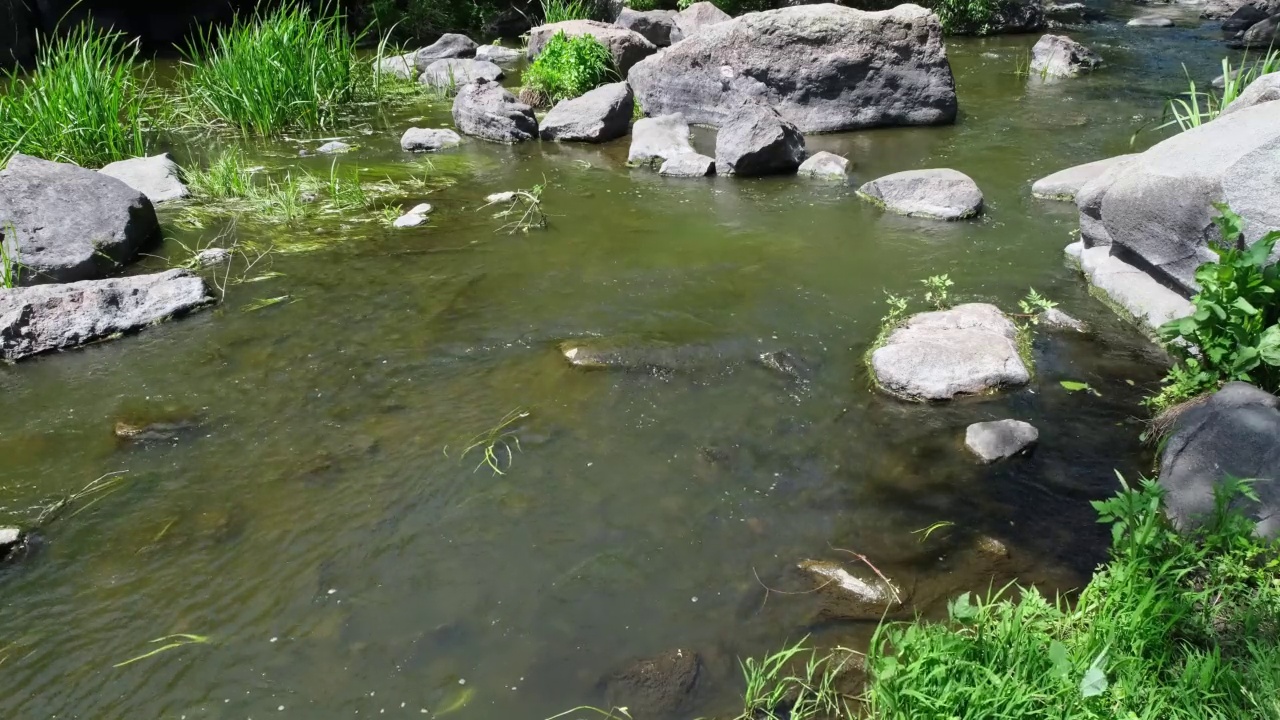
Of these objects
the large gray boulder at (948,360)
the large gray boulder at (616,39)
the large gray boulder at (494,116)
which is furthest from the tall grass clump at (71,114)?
the large gray boulder at (948,360)

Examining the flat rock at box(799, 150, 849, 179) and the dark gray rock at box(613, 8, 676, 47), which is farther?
the dark gray rock at box(613, 8, 676, 47)

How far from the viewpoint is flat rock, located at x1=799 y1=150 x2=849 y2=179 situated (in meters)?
9.43

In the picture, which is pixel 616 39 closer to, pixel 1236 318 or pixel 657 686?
pixel 1236 318

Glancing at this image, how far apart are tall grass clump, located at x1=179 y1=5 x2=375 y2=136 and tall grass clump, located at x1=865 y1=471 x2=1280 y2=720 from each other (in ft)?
32.1

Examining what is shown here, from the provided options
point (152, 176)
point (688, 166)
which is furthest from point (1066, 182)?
point (152, 176)

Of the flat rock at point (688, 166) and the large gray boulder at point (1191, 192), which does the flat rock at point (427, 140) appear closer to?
the flat rock at point (688, 166)

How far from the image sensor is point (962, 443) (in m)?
5.11

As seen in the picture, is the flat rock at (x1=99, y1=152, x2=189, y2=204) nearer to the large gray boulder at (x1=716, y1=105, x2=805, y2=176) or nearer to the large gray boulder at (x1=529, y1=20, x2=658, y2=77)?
the large gray boulder at (x1=716, y1=105, x2=805, y2=176)

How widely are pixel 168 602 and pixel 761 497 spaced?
9.32 feet

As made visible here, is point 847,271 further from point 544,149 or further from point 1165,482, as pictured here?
point 544,149

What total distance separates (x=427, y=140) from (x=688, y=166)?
3.23 m

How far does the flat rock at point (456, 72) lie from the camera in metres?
13.5

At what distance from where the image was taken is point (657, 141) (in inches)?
400

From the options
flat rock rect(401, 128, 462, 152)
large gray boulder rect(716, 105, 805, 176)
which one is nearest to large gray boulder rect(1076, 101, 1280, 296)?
large gray boulder rect(716, 105, 805, 176)
